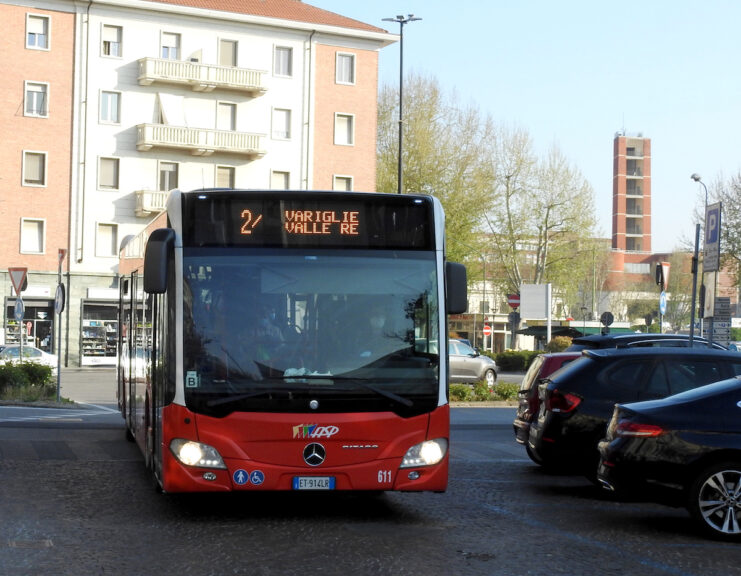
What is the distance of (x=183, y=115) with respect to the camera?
54562 mm

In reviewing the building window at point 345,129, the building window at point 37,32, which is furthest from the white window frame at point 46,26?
the building window at point 345,129

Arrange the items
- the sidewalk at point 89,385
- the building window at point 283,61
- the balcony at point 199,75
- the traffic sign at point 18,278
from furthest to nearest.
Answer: the building window at point 283,61, the balcony at point 199,75, the sidewalk at point 89,385, the traffic sign at point 18,278

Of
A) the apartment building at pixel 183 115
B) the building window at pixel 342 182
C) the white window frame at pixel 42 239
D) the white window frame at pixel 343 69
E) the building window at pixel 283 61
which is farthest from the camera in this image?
the white window frame at pixel 343 69

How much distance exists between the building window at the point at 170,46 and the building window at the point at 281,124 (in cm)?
541

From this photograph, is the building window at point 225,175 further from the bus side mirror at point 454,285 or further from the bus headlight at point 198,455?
the bus headlight at point 198,455

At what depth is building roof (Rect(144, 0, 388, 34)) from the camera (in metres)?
55.9

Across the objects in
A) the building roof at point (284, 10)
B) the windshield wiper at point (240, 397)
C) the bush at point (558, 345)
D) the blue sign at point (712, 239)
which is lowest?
the bush at point (558, 345)

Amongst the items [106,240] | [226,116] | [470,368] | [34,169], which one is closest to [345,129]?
[226,116]

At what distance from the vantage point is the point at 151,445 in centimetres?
1115

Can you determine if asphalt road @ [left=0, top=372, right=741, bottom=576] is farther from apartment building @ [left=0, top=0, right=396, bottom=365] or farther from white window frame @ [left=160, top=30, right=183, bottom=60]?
white window frame @ [left=160, top=30, right=183, bottom=60]

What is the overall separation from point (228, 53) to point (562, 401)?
46.0 meters

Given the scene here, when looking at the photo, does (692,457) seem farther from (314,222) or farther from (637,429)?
(314,222)

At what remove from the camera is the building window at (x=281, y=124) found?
2247 inches

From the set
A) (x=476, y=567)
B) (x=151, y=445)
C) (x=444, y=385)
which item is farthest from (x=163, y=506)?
(x=476, y=567)
